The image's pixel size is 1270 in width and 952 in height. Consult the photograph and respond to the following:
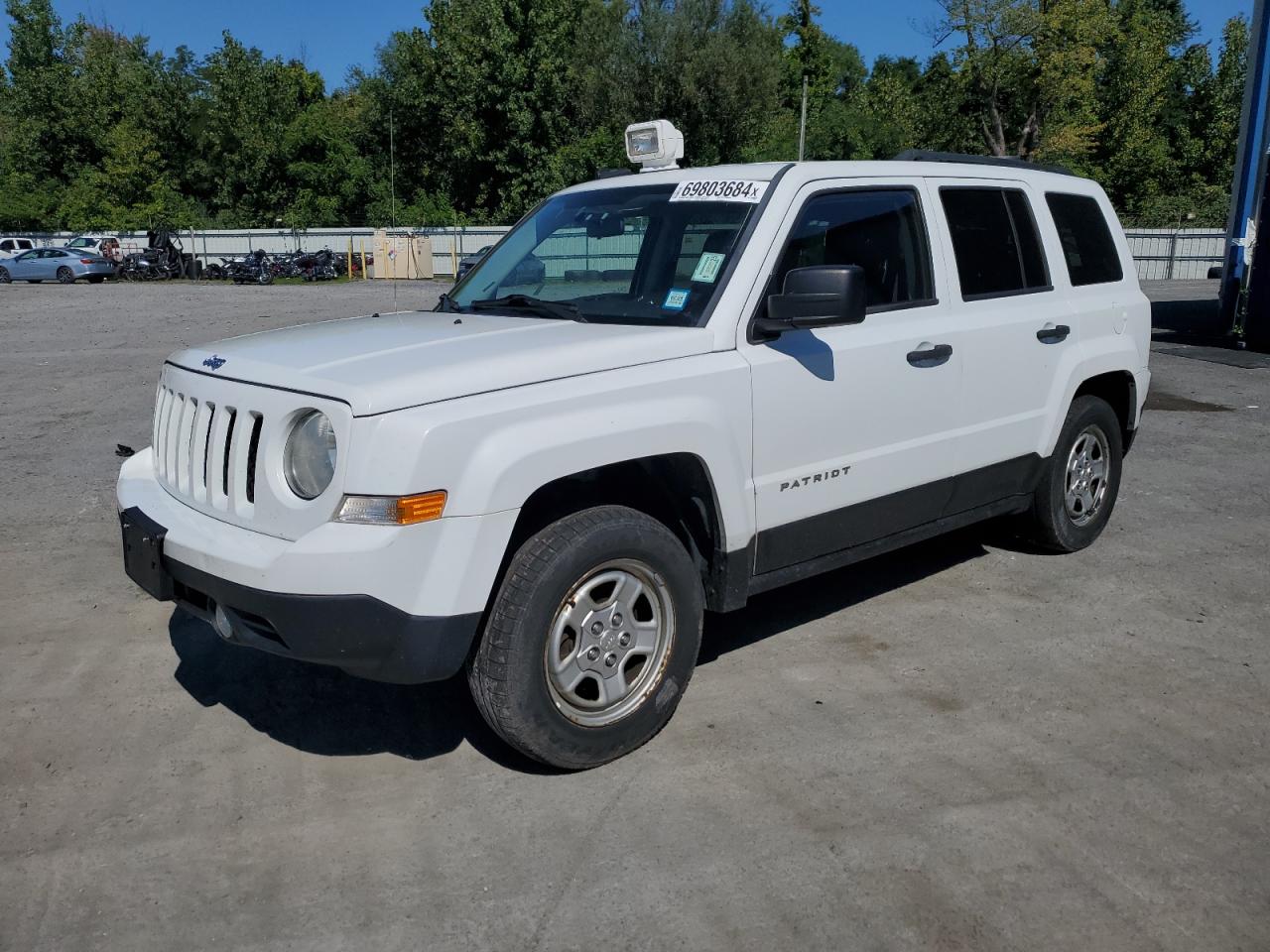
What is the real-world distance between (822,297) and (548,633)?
56.5 inches

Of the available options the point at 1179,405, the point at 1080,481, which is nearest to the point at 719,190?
the point at 1080,481

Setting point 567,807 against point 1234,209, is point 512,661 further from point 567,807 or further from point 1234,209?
point 1234,209

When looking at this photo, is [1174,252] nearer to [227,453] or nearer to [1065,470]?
[1065,470]

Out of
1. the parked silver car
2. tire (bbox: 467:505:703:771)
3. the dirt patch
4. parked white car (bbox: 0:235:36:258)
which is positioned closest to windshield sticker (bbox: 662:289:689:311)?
tire (bbox: 467:505:703:771)

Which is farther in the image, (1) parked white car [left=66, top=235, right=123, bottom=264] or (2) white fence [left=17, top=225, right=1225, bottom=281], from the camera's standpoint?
(1) parked white car [left=66, top=235, right=123, bottom=264]

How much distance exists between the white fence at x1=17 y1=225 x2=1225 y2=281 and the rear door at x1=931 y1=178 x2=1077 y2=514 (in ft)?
79.7

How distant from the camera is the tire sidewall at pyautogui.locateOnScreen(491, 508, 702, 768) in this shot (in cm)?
343

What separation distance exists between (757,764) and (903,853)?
0.66 meters

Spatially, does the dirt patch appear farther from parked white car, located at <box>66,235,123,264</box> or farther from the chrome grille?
parked white car, located at <box>66,235,123,264</box>

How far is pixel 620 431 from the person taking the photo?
11.7ft

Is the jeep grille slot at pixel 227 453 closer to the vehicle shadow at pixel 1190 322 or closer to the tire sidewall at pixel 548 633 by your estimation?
the tire sidewall at pixel 548 633

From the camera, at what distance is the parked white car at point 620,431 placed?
327cm

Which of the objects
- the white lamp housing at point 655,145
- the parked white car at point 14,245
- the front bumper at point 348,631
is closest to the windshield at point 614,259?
the white lamp housing at point 655,145

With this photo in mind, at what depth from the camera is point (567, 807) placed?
356 centimetres
